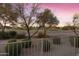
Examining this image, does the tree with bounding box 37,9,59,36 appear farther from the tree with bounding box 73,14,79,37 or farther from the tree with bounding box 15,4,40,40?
the tree with bounding box 73,14,79,37

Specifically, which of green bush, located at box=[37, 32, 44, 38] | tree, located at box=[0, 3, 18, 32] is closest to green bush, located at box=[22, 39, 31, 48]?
green bush, located at box=[37, 32, 44, 38]

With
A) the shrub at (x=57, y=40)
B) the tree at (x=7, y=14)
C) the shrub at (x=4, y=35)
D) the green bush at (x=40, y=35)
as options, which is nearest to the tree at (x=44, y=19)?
the green bush at (x=40, y=35)

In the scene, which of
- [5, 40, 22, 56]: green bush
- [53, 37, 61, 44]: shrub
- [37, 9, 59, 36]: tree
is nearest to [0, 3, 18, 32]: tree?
[5, 40, 22, 56]: green bush

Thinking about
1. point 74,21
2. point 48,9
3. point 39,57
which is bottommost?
point 39,57

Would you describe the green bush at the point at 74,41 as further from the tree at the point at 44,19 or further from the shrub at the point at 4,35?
the shrub at the point at 4,35

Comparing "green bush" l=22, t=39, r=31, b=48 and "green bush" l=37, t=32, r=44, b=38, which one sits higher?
"green bush" l=37, t=32, r=44, b=38

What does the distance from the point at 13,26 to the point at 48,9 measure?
0.45m

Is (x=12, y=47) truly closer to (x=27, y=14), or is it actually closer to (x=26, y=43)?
(x=26, y=43)

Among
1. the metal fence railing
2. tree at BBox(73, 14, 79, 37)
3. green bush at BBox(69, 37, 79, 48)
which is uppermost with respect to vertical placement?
tree at BBox(73, 14, 79, 37)

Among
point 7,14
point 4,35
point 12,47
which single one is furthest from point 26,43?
point 7,14

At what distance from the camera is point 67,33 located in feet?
7.24

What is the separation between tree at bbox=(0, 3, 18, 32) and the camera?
7.23ft

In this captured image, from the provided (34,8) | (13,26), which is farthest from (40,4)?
(13,26)

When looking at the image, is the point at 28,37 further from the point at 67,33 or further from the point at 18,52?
the point at 67,33
